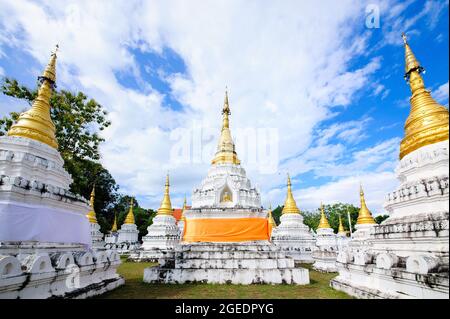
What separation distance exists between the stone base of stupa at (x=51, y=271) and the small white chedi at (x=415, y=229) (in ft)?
23.2

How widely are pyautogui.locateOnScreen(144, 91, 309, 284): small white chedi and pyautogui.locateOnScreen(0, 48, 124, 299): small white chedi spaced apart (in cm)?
290

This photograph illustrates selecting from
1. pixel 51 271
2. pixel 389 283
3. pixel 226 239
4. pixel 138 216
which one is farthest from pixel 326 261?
pixel 138 216

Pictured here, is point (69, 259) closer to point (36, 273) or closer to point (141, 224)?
point (36, 273)

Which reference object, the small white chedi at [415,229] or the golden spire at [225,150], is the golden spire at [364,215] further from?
the small white chedi at [415,229]

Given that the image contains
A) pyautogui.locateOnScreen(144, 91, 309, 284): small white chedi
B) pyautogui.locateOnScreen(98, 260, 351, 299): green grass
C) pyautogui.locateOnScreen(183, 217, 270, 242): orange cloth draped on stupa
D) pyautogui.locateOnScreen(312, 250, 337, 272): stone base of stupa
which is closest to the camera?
pyautogui.locateOnScreen(98, 260, 351, 299): green grass

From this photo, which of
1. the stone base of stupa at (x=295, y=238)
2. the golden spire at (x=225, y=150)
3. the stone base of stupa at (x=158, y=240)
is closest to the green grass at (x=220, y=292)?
the golden spire at (x=225, y=150)

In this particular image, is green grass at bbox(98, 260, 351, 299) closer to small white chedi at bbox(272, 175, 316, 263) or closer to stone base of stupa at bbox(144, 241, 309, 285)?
stone base of stupa at bbox(144, 241, 309, 285)


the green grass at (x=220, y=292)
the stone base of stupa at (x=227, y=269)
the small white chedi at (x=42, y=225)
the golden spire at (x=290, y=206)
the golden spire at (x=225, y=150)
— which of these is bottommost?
the green grass at (x=220, y=292)

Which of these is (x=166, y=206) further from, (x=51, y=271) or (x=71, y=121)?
(x=51, y=271)

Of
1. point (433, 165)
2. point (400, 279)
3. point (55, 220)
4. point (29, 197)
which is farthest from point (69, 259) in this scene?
point (433, 165)

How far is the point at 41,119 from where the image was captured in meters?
8.43

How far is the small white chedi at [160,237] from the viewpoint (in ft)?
73.8

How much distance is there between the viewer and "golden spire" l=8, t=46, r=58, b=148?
7953 millimetres

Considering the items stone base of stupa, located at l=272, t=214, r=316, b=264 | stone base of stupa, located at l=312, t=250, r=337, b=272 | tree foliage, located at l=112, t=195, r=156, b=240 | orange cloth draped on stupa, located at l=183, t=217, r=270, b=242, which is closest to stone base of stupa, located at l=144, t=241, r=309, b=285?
orange cloth draped on stupa, located at l=183, t=217, r=270, b=242
